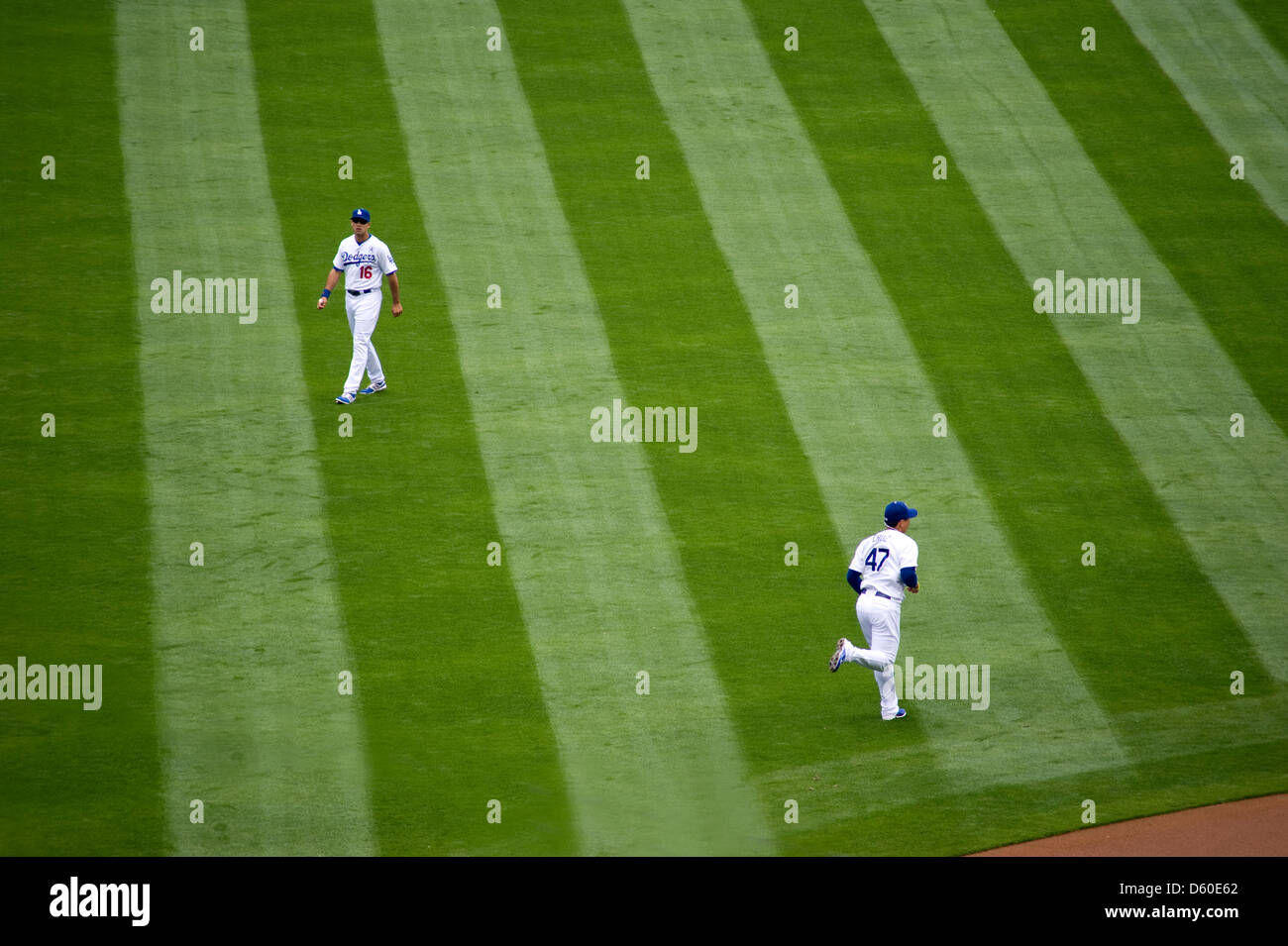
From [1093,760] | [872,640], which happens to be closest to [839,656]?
[872,640]

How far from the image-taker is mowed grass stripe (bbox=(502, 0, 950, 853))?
1223 cm

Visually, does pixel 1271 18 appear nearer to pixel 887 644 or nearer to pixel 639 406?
pixel 639 406

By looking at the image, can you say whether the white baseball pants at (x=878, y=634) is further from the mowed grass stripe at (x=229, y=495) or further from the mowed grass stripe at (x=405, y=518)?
the mowed grass stripe at (x=229, y=495)

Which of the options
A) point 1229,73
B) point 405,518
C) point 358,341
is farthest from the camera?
point 1229,73

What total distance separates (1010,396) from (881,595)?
244 inches

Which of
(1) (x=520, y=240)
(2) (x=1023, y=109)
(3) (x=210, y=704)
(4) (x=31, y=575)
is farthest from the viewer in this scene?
(2) (x=1023, y=109)

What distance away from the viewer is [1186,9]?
25625 mm

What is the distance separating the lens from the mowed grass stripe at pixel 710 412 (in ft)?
40.1

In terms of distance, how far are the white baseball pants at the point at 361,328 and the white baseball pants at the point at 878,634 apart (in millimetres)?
6923

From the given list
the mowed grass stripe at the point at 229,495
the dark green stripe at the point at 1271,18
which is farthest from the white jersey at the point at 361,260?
the dark green stripe at the point at 1271,18

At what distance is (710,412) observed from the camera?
16.9 metres
